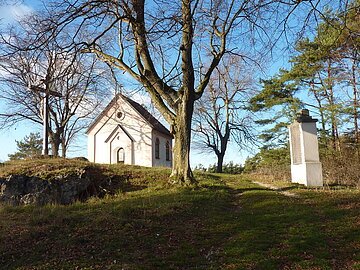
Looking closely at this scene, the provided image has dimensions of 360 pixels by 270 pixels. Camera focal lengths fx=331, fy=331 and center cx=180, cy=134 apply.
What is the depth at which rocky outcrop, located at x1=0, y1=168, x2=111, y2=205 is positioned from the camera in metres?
11.3

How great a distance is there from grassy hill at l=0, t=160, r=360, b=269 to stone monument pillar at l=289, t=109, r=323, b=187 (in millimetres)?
3848

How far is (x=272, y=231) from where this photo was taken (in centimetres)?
623

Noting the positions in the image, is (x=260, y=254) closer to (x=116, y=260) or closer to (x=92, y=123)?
(x=116, y=260)

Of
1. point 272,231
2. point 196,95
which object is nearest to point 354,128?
point 196,95

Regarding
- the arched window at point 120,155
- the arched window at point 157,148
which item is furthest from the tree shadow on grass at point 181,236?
the arched window at point 157,148

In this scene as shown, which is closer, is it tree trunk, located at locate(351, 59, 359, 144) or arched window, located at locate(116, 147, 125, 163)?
tree trunk, located at locate(351, 59, 359, 144)

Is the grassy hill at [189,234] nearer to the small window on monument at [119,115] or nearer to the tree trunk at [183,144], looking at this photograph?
the tree trunk at [183,144]

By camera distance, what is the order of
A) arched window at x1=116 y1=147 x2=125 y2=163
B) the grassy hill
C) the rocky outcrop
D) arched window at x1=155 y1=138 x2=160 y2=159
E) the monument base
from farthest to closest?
arched window at x1=155 y1=138 x2=160 y2=159 < arched window at x1=116 y1=147 x2=125 y2=163 < the monument base < the rocky outcrop < the grassy hill

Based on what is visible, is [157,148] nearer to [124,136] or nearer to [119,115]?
[124,136]

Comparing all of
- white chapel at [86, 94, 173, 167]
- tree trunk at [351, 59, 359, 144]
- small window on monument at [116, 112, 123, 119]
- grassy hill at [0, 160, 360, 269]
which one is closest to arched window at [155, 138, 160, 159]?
white chapel at [86, 94, 173, 167]

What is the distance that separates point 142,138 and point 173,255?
74.3ft

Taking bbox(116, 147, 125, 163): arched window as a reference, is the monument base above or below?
below

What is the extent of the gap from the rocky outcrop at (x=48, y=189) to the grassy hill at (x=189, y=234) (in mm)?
2111

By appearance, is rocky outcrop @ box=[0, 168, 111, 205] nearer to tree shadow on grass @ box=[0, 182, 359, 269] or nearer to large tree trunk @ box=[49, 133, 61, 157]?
tree shadow on grass @ box=[0, 182, 359, 269]
